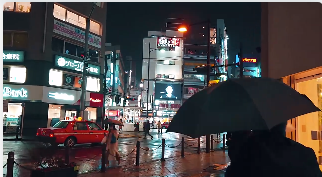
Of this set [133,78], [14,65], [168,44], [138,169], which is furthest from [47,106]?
[133,78]

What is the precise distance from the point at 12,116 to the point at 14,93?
2479mm

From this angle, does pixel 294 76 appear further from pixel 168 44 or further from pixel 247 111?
pixel 168 44

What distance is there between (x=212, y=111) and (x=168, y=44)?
6823cm

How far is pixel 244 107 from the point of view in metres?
2.89

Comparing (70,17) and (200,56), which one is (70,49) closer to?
(70,17)

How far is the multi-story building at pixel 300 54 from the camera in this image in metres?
6.25

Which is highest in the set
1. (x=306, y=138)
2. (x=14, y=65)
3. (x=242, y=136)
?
(x=14, y=65)

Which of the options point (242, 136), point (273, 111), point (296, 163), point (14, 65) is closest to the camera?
point (296, 163)

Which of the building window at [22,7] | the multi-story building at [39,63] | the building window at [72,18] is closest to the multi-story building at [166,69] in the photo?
the building window at [72,18]

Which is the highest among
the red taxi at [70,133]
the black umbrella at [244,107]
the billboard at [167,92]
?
the billboard at [167,92]

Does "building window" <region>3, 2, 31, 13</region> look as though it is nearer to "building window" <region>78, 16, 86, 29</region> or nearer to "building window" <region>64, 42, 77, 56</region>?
"building window" <region>64, 42, 77, 56</region>

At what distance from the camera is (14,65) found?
2814 cm

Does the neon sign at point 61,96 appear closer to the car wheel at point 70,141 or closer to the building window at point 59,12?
the building window at point 59,12

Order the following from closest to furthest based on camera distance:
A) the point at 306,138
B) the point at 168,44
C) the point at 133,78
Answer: the point at 306,138, the point at 168,44, the point at 133,78
